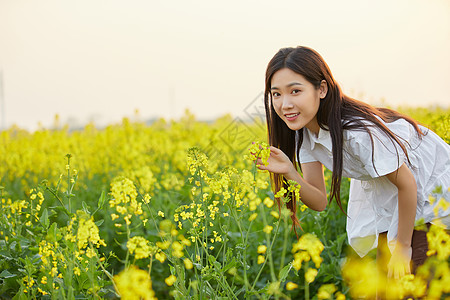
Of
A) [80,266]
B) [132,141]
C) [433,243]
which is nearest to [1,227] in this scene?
[80,266]

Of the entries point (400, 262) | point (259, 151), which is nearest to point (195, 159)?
point (259, 151)

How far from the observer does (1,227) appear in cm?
229

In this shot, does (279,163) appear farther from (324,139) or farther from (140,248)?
(140,248)

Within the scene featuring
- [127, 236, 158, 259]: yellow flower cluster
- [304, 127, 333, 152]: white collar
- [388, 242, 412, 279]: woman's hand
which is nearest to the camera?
[127, 236, 158, 259]: yellow flower cluster

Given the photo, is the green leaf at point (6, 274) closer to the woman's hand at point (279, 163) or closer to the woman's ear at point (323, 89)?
the woman's hand at point (279, 163)

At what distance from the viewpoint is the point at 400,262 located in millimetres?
1929

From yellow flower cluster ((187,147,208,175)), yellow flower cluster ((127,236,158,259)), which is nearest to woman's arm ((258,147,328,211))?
yellow flower cluster ((187,147,208,175))

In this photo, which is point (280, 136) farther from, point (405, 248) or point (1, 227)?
point (1, 227)

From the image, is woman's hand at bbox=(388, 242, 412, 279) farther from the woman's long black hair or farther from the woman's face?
the woman's face

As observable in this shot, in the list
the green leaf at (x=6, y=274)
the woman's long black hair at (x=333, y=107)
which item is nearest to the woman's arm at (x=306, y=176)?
the woman's long black hair at (x=333, y=107)

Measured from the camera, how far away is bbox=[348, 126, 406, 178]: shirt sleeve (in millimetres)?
1979

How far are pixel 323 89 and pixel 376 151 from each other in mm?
372

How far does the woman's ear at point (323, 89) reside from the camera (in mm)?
2143

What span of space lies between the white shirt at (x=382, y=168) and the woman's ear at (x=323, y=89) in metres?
0.18
